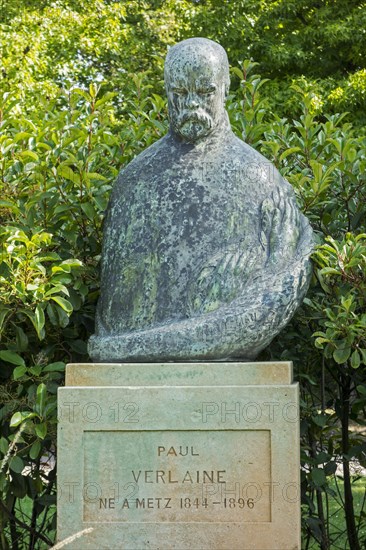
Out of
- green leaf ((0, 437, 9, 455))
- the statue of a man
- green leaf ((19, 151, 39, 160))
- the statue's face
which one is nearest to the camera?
the statue of a man

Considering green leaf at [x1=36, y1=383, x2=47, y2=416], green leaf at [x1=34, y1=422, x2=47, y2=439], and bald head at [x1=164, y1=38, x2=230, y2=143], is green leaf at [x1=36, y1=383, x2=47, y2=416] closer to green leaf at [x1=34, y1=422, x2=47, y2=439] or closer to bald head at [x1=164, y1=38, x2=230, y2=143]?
green leaf at [x1=34, y1=422, x2=47, y2=439]

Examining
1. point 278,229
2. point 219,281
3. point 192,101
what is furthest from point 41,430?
point 192,101

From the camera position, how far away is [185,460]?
14.0 feet

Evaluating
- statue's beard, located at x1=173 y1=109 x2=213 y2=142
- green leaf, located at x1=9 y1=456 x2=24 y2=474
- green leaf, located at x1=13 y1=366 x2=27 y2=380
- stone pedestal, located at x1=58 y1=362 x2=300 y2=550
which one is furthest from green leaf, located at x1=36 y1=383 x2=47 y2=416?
statue's beard, located at x1=173 y1=109 x2=213 y2=142

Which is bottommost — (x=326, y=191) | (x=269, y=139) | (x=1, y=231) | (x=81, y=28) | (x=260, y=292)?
(x=260, y=292)

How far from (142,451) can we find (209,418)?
0.33 m

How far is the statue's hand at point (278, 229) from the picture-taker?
4574 millimetres

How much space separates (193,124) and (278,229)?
0.63 metres

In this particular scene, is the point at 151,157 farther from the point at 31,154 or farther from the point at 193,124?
the point at 31,154

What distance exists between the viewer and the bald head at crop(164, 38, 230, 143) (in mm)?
4539

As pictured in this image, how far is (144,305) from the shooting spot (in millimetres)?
4605

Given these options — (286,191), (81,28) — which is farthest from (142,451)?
(81,28)

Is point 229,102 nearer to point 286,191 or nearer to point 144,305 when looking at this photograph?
point 286,191

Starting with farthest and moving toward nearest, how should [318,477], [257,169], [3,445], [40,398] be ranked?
[318,477], [3,445], [40,398], [257,169]
